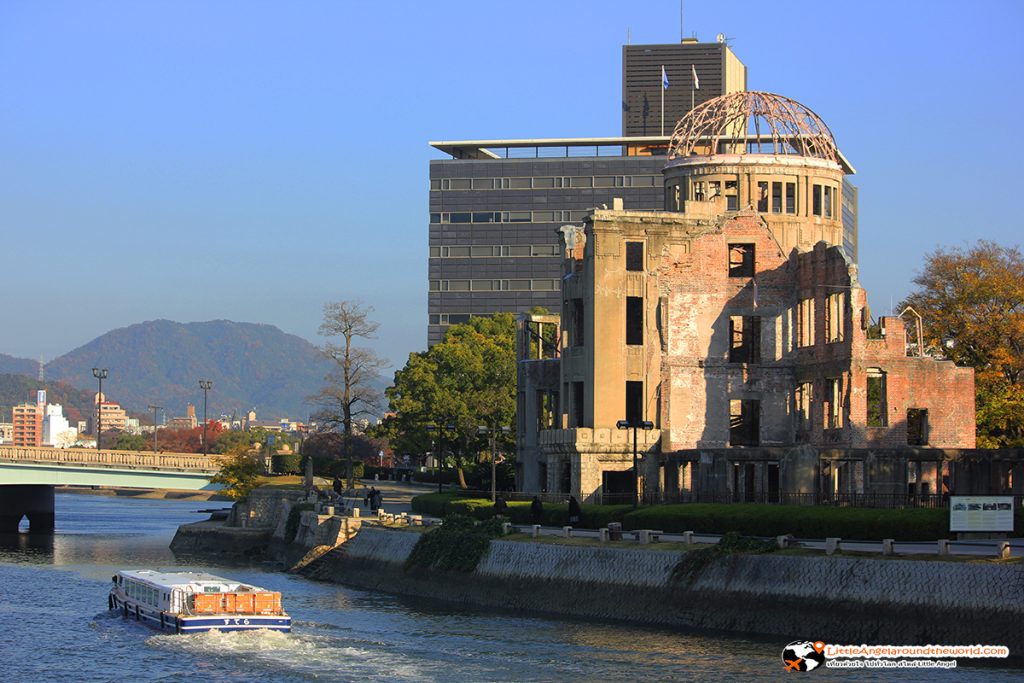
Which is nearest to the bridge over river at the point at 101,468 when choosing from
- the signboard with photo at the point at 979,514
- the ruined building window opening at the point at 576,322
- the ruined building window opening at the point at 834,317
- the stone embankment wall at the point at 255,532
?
the stone embankment wall at the point at 255,532

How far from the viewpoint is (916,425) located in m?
86.9

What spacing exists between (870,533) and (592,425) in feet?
106

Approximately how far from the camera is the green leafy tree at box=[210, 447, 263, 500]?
115188 mm

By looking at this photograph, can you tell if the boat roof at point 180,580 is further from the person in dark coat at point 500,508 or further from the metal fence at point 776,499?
the metal fence at point 776,499

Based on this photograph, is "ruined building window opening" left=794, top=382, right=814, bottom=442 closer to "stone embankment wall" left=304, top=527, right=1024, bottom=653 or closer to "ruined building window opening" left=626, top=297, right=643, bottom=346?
"ruined building window opening" left=626, top=297, right=643, bottom=346

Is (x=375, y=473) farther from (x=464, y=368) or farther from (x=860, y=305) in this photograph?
(x=860, y=305)

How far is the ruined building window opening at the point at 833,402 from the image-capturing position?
86125 millimetres

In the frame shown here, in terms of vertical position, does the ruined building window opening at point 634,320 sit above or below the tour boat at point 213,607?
above

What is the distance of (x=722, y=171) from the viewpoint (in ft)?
324

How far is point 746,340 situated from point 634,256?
7760 millimetres

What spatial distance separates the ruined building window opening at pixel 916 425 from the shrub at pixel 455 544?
23.8 meters

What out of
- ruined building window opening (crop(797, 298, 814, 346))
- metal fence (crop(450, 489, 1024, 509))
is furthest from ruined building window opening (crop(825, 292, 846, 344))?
metal fence (crop(450, 489, 1024, 509))

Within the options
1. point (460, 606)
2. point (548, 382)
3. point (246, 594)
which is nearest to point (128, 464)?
point (548, 382)

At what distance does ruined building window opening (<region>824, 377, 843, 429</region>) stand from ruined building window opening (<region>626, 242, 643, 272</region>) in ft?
40.8
